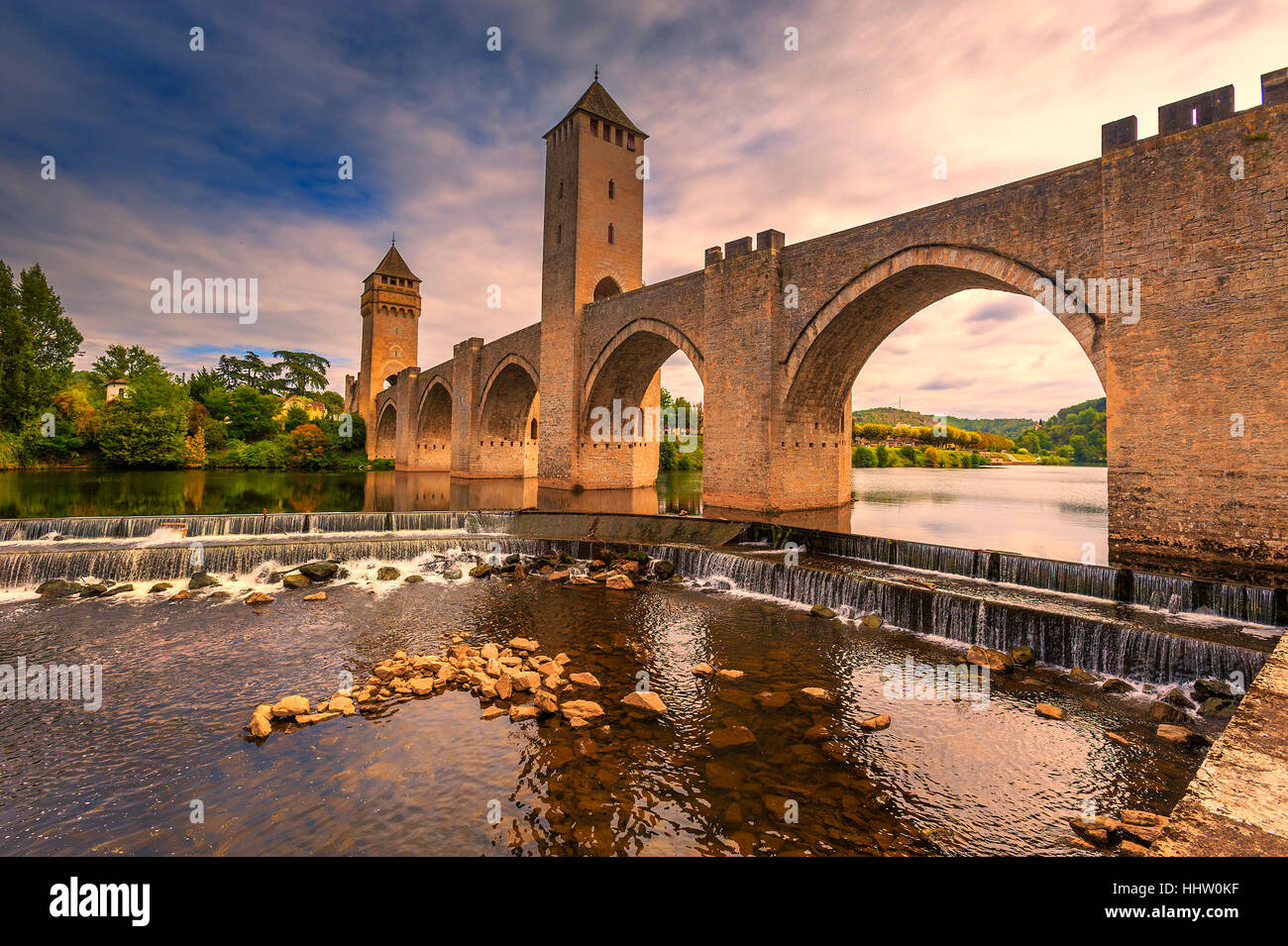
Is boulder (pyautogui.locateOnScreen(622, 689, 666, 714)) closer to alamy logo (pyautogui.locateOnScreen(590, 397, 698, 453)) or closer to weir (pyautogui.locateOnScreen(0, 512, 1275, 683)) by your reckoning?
weir (pyautogui.locateOnScreen(0, 512, 1275, 683))

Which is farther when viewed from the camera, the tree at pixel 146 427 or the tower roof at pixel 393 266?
the tower roof at pixel 393 266

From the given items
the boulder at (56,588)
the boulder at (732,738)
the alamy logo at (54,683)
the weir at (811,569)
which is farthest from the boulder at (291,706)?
the boulder at (56,588)

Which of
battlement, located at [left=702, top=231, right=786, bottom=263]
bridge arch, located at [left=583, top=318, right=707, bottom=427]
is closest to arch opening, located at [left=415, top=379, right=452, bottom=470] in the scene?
bridge arch, located at [left=583, top=318, right=707, bottom=427]

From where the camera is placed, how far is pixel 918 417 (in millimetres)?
119875

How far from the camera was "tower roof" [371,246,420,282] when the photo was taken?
5100 cm

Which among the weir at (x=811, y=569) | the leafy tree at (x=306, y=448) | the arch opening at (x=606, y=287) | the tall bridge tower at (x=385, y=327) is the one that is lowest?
the weir at (x=811, y=569)

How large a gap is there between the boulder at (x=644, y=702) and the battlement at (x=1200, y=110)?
12.5 meters

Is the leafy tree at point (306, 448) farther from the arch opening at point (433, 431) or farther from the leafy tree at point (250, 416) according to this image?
the arch opening at point (433, 431)

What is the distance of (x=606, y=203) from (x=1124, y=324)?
66.9 ft

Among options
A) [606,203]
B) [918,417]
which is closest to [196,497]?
[606,203]

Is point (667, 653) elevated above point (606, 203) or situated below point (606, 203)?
below

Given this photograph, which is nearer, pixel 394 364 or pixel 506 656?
pixel 506 656

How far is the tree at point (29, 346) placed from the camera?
31.6 metres
